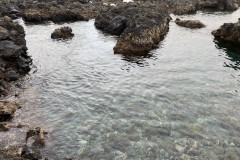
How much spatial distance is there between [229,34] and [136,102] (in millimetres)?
35225

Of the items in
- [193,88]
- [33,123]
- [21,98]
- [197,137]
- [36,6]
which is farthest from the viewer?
[36,6]

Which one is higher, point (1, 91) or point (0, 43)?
point (0, 43)

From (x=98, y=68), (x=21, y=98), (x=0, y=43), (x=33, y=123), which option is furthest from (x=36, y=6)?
(x=33, y=123)

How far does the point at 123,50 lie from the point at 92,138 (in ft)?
82.8

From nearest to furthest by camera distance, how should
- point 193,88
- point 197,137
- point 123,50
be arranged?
1. point 197,137
2. point 193,88
3. point 123,50

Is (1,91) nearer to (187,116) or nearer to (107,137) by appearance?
(107,137)

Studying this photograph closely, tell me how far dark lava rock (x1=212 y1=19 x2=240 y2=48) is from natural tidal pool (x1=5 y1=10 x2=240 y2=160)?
5.53m

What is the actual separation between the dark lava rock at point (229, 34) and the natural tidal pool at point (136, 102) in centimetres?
553

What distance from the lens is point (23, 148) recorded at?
1839 centimetres

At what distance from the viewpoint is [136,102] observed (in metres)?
26.8

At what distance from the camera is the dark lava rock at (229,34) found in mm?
47812

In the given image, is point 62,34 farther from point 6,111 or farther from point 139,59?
point 6,111

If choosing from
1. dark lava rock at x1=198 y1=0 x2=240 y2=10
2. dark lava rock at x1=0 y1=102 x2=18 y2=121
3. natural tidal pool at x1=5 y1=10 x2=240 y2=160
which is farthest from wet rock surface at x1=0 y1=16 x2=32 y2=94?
dark lava rock at x1=198 y1=0 x2=240 y2=10

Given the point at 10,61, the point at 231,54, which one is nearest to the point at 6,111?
the point at 10,61
